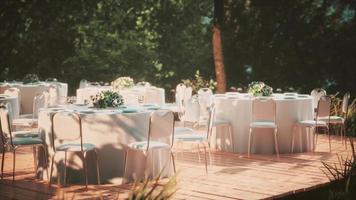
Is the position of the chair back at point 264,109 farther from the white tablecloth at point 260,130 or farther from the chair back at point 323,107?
the chair back at point 323,107

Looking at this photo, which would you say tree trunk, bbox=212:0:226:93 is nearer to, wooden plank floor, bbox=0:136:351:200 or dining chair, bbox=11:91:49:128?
wooden plank floor, bbox=0:136:351:200

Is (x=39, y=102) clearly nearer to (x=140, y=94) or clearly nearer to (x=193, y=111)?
(x=140, y=94)

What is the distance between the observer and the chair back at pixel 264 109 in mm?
8570

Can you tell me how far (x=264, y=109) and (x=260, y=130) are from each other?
2.24 ft

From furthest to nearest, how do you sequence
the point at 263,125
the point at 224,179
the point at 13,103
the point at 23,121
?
the point at 13,103 < the point at 23,121 < the point at 263,125 < the point at 224,179

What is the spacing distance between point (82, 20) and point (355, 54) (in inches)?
391

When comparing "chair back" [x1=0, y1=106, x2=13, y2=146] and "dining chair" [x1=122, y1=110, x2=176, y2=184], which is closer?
"dining chair" [x1=122, y1=110, x2=176, y2=184]

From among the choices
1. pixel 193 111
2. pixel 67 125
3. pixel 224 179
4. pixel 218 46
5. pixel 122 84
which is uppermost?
pixel 218 46

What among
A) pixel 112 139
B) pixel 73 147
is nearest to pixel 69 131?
pixel 73 147

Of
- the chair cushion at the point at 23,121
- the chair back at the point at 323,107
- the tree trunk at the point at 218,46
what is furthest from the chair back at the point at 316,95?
the chair cushion at the point at 23,121

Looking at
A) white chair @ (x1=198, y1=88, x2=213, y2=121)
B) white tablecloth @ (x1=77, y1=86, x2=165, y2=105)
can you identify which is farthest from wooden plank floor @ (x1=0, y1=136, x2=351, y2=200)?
white tablecloth @ (x1=77, y1=86, x2=165, y2=105)

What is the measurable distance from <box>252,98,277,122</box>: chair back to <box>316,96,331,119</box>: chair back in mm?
948

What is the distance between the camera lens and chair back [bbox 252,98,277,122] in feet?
28.1

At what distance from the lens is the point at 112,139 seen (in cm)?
684
